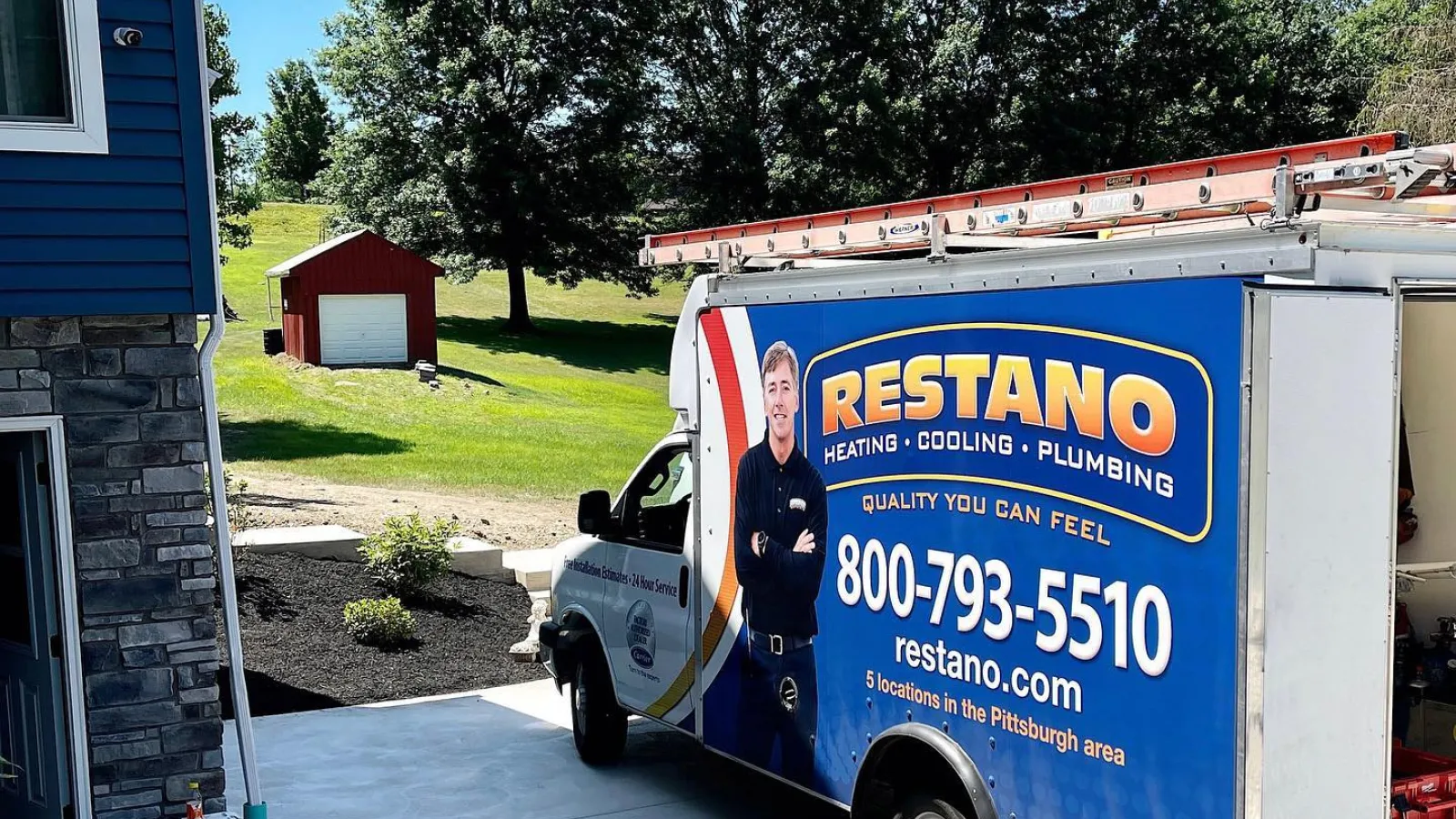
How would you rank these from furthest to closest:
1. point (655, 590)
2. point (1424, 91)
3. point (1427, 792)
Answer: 1. point (1424, 91)
2. point (655, 590)
3. point (1427, 792)

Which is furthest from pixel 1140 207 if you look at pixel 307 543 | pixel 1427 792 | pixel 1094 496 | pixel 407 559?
pixel 307 543

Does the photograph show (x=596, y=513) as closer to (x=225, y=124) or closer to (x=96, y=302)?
(x=96, y=302)

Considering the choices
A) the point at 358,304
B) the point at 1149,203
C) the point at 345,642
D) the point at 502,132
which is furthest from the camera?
the point at 502,132

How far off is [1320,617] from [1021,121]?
39.3m

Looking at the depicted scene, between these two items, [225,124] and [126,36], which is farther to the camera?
[225,124]

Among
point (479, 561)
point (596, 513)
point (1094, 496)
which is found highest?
point (1094, 496)

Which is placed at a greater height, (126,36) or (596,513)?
(126,36)

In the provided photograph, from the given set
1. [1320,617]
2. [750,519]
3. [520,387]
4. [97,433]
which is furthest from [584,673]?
[520,387]

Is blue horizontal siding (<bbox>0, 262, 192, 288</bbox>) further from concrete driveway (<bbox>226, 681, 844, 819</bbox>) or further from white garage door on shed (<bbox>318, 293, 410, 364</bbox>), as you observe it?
white garage door on shed (<bbox>318, 293, 410, 364</bbox>)

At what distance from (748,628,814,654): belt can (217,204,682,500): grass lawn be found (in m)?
12.3

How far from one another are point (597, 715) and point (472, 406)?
68.6 feet

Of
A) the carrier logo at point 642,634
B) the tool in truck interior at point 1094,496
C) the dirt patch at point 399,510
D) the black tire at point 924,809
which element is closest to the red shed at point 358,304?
the dirt patch at point 399,510

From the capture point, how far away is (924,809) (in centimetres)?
549

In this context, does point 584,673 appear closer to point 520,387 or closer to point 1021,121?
point 520,387
